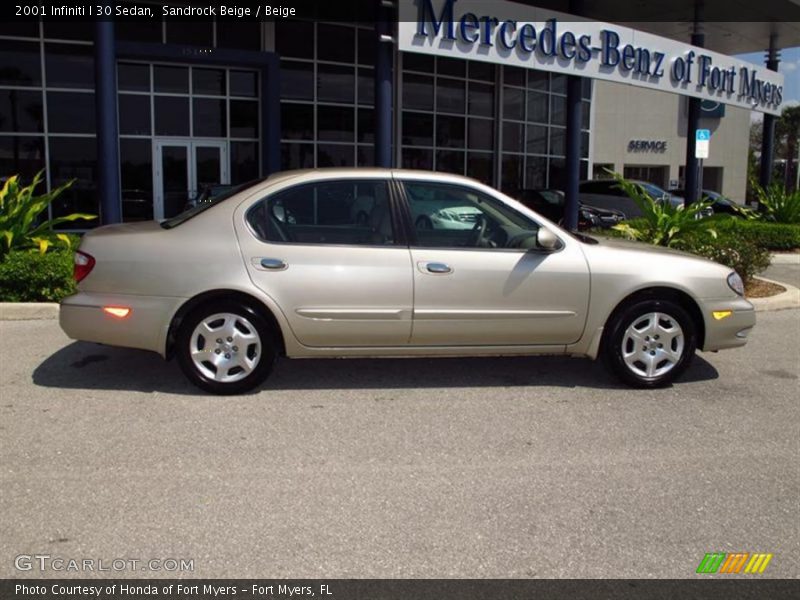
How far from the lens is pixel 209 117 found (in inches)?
758

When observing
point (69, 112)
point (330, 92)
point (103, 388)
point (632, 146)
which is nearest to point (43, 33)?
point (69, 112)

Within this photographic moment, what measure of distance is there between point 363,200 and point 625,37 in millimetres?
12063

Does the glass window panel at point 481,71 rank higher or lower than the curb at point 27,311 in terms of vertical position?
higher

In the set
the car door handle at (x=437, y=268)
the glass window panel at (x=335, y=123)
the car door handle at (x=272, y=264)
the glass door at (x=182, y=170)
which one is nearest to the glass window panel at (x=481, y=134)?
the glass window panel at (x=335, y=123)

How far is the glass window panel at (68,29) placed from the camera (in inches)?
701

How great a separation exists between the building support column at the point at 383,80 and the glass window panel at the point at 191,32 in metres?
7.13

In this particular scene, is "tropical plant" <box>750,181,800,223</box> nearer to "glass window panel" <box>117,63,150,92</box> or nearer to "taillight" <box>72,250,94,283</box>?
"glass window panel" <box>117,63,150,92</box>

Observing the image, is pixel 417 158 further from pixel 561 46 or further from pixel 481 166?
pixel 561 46

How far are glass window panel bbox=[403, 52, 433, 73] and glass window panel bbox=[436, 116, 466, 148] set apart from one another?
1532 mm

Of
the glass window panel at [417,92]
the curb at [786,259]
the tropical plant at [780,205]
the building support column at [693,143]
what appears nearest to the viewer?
the curb at [786,259]

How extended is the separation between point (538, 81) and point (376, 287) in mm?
23253

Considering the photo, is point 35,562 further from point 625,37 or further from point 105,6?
point 625,37

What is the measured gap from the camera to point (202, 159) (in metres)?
19.3

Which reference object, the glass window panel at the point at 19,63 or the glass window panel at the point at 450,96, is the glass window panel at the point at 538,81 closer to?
the glass window panel at the point at 450,96
